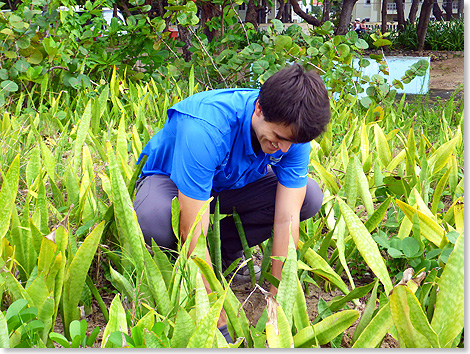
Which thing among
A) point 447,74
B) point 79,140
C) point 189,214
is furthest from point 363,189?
point 447,74

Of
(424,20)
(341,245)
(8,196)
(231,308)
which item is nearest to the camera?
(231,308)

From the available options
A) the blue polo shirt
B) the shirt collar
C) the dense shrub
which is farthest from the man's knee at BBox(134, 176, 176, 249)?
the dense shrub

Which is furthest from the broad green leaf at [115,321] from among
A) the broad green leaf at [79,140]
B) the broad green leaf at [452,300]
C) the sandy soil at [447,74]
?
the sandy soil at [447,74]

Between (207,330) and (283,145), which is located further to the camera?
(283,145)

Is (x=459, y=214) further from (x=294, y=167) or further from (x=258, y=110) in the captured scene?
(x=258, y=110)

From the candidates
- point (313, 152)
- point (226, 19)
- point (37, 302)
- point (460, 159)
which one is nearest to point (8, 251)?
point (37, 302)

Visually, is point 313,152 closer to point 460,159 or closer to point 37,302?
point 460,159

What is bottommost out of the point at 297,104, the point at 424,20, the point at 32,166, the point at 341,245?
the point at 341,245

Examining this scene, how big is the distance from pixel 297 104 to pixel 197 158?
0.31m

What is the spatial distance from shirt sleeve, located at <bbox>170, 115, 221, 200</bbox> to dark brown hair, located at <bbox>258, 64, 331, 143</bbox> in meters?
0.17

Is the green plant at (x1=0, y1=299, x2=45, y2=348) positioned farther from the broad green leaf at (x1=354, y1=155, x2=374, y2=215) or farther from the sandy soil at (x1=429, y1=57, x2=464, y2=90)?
the sandy soil at (x1=429, y1=57, x2=464, y2=90)

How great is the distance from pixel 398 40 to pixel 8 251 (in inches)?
381

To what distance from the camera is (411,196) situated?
1725 mm

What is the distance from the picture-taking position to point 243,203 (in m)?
1.72
